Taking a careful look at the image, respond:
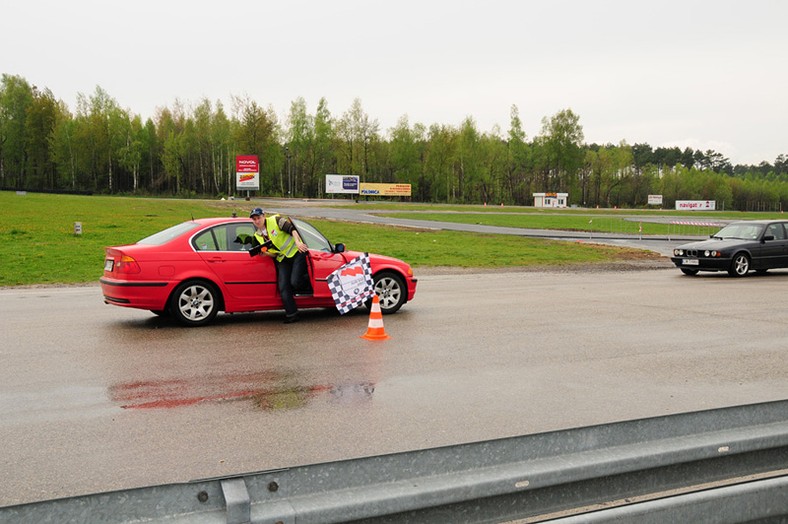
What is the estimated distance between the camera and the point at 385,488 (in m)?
2.61

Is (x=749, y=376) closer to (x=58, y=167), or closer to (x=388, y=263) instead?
(x=388, y=263)

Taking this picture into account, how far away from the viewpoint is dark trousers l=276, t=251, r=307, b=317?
9773 mm

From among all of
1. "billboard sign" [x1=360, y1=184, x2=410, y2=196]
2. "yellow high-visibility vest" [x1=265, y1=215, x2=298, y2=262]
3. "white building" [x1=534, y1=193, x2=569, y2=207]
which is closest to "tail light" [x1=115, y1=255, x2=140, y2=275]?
"yellow high-visibility vest" [x1=265, y1=215, x2=298, y2=262]

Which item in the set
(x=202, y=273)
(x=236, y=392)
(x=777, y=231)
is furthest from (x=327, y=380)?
(x=777, y=231)

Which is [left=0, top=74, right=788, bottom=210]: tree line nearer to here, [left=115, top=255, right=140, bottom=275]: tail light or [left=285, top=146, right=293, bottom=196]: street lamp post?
[left=285, top=146, right=293, bottom=196]: street lamp post

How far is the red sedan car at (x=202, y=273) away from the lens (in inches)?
361

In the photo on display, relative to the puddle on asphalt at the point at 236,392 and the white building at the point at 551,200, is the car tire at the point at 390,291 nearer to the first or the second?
the puddle on asphalt at the point at 236,392

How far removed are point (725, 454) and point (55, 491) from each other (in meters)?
3.55

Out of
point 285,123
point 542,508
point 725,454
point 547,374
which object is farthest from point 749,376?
point 285,123

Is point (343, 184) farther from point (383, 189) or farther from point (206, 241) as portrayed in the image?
point (206, 241)

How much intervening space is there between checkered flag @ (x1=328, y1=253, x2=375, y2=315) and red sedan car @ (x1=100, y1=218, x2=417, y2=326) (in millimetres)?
164

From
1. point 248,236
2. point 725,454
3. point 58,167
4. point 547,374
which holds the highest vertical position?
point 58,167

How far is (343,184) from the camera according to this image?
92.1 meters

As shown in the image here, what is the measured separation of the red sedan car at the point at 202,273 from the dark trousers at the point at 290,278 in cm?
14
